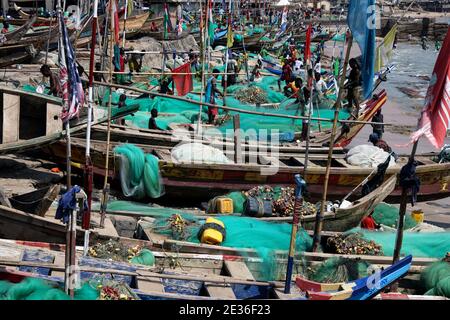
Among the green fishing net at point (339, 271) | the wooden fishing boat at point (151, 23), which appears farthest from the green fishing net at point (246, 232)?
the wooden fishing boat at point (151, 23)

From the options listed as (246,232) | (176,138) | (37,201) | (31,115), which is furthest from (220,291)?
(31,115)

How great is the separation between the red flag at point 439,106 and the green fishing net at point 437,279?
2.17 m

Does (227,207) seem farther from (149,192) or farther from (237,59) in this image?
(237,59)

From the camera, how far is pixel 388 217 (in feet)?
44.4

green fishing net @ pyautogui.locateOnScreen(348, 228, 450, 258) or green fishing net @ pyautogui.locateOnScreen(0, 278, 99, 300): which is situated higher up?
green fishing net @ pyautogui.locateOnScreen(0, 278, 99, 300)

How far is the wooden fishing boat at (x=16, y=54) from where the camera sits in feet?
78.4

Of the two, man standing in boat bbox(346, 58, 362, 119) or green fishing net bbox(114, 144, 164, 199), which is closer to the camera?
green fishing net bbox(114, 144, 164, 199)

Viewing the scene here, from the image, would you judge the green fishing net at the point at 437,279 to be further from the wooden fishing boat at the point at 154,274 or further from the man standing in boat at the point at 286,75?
the man standing in boat at the point at 286,75

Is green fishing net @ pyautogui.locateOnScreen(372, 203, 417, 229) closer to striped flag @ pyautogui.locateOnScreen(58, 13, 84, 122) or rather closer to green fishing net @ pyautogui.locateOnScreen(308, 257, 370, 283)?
green fishing net @ pyautogui.locateOnScreen(308, 257, 370, 283)

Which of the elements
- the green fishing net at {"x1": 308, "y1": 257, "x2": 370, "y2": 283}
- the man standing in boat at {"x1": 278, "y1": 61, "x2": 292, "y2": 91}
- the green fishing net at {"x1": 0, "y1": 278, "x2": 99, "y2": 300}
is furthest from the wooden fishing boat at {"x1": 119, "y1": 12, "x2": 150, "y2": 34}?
the green fishing net at {"x1": 0, "y1": 278, "x2": 99, "y2": 300}

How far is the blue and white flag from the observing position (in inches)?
360

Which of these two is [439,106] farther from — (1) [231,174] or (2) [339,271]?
(1) [231,174]

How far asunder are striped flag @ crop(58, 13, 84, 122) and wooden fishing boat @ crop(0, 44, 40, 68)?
17157mm
